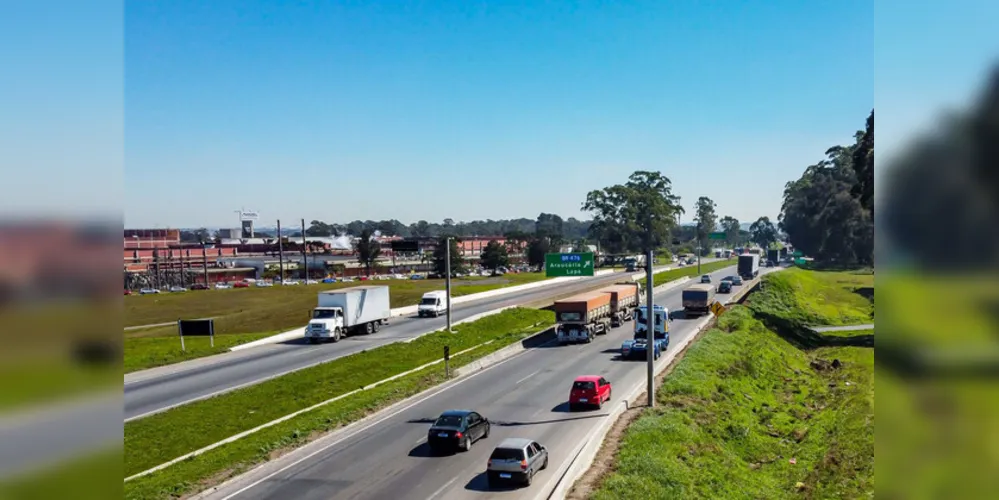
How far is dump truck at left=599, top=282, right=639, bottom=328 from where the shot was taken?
60500 mm

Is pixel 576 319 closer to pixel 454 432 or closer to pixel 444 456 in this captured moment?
pixel 454 432

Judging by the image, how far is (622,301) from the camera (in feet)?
206

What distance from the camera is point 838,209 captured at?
7581cm

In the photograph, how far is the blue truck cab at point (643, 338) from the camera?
145 feet

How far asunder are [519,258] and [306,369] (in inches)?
5030

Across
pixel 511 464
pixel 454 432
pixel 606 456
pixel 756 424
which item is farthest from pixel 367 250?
pixel 511 464

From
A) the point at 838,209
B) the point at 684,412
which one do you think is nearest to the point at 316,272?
the point at 838,209

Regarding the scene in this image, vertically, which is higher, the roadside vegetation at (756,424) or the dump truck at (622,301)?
the dump truck at (622,301)

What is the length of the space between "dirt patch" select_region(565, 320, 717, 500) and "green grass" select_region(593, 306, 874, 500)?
1.08 ft

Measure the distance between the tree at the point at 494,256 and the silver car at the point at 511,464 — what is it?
11824 cm

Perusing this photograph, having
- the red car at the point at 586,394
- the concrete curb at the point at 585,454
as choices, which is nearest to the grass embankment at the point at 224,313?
the red car at the point at 586,394
